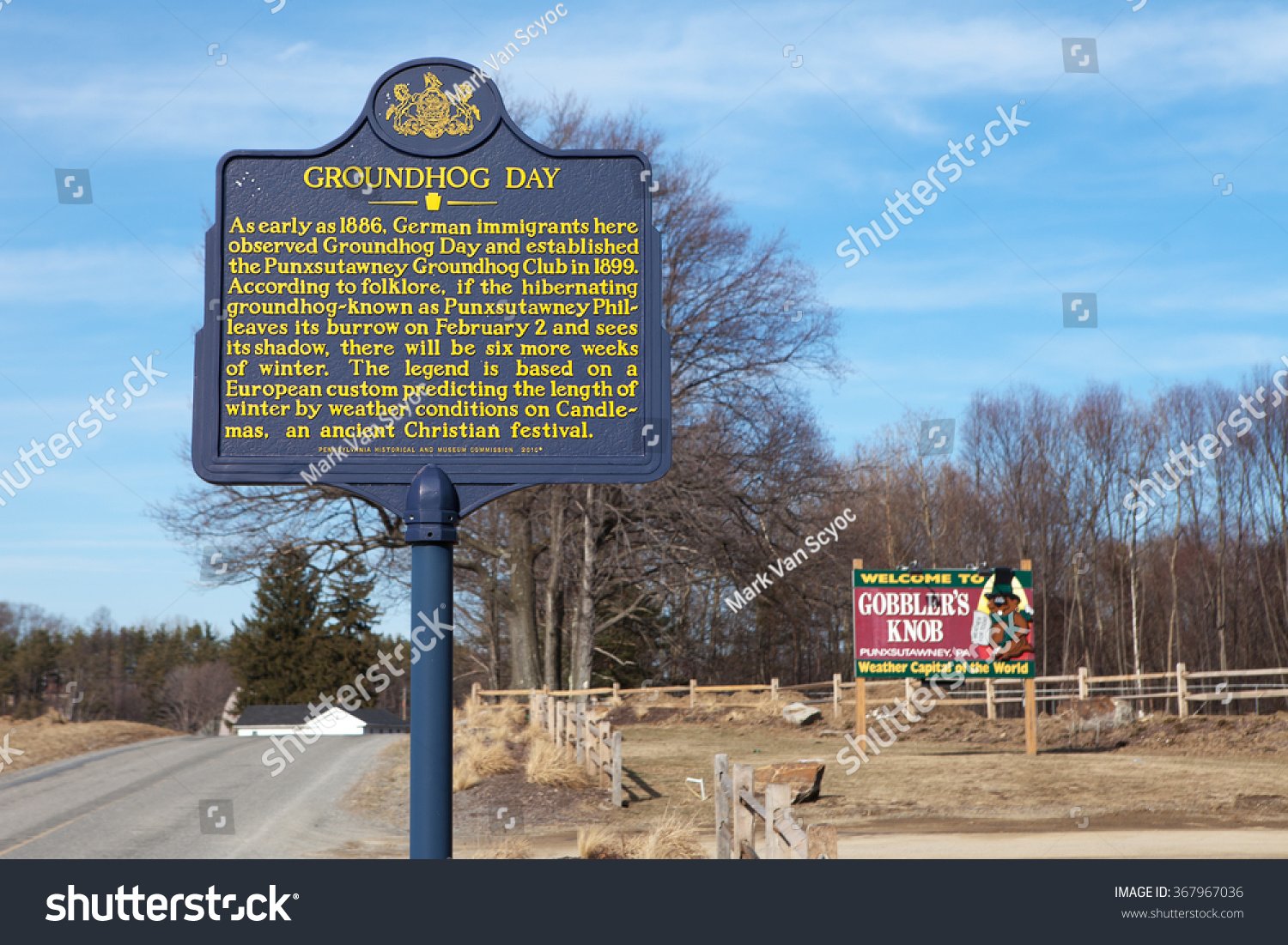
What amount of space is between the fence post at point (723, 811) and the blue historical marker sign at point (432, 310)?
4.51m

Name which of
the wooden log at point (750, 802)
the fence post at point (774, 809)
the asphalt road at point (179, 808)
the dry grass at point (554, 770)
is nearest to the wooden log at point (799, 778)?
the dry grass at point (554, 770)

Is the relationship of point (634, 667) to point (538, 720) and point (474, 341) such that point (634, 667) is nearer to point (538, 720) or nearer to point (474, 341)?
point (538, 720)

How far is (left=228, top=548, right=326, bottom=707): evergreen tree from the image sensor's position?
68500mm

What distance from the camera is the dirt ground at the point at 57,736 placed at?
20203 millimetres

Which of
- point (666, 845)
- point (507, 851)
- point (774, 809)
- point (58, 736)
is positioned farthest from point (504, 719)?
point (774, 809)

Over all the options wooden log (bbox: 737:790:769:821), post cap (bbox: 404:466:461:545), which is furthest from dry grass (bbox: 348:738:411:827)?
post cap (bbox: 404:466:461:545)

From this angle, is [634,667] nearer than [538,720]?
No

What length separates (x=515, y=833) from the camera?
1223 centimetres

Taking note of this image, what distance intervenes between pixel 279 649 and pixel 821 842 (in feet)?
225

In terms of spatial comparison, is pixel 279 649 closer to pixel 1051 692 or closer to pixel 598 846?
pixel 1051 692

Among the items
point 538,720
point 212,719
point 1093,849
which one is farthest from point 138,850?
point 212,719

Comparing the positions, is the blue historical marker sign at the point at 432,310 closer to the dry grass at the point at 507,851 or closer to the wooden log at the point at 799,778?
the dry grass at the point at 507,851

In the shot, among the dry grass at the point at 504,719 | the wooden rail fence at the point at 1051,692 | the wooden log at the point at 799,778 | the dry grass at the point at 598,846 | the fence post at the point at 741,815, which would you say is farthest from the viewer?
the wooden rail fence at the point at 1051,692

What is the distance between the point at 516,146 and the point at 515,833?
319 inches
